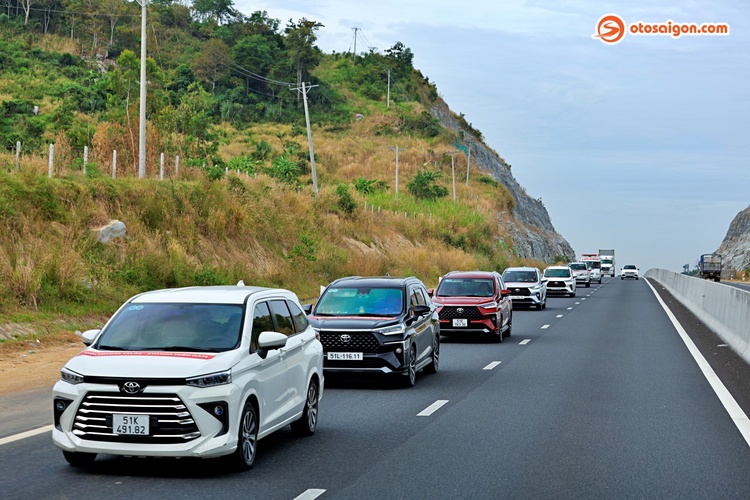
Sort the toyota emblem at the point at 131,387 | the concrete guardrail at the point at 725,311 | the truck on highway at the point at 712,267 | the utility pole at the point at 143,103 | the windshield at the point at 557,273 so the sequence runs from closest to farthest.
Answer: the toyota emblem at the point at 131,387
the concrete guardrail at the point at 725,311
the utility pole at the point at 143,103
the windshield at the point at 557,273
the truck on highway at the point at 712,267

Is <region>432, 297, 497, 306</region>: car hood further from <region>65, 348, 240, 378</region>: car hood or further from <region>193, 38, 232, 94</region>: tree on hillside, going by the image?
<region>193, 38, 232, 94</region>: tree on hillside

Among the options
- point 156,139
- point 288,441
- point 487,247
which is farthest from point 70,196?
point 487,247

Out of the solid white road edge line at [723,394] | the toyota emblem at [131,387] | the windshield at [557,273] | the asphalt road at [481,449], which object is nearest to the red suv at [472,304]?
the solid white road edge line at [723,394]

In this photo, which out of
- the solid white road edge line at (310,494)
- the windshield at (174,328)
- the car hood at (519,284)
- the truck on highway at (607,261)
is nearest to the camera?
the solid white road edge line at (310,494)

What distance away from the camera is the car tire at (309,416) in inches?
426

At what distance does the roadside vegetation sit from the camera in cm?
2639

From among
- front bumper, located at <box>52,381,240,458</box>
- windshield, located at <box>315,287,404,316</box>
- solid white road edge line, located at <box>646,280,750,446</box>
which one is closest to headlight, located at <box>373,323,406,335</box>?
windshield, located at <box>315,287,404,316</box>

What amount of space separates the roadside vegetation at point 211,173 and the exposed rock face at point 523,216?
3465 mm

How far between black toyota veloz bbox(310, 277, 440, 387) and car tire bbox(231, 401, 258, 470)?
5.93 metres

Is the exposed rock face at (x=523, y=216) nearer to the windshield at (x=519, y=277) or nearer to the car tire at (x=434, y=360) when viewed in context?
the windshield at (x=519, y=277)

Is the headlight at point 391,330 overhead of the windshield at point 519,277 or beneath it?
beneath

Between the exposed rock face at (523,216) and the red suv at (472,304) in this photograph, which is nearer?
the red suv at (472,304)

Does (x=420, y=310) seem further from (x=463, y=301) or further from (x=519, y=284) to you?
(x=519, y=284)

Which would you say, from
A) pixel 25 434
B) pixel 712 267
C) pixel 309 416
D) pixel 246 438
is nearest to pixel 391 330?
pixel 309 416
